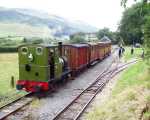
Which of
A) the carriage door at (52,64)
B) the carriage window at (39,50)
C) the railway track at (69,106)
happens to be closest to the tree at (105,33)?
the railway track at (69,106)

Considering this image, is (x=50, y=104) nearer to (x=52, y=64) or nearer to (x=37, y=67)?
(x=37, y=67)

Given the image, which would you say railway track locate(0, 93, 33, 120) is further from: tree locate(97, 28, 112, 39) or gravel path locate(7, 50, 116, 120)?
tree locate(97, 28, 112, 39)

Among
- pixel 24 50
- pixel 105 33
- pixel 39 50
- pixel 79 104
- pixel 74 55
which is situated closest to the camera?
pixel 79 104

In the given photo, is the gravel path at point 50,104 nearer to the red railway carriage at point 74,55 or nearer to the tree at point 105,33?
the red railway carriage at point 74,55

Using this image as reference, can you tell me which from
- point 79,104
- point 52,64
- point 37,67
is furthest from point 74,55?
point 79,104

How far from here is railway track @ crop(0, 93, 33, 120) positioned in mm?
14536

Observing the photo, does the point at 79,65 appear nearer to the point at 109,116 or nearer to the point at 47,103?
the point at 47,103

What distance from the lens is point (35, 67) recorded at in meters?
18.8

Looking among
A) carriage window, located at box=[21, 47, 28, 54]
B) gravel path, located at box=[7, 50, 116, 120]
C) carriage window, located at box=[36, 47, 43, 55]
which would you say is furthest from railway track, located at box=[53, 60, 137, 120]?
carriage window, located at box=[21, 47, 28, 54]

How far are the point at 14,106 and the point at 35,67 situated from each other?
10.8ft

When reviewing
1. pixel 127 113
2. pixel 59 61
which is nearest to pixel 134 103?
A: pixel 127 113

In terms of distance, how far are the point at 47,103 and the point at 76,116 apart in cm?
340

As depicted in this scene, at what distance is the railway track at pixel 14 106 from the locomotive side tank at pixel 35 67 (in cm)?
76

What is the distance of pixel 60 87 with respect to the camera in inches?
874
